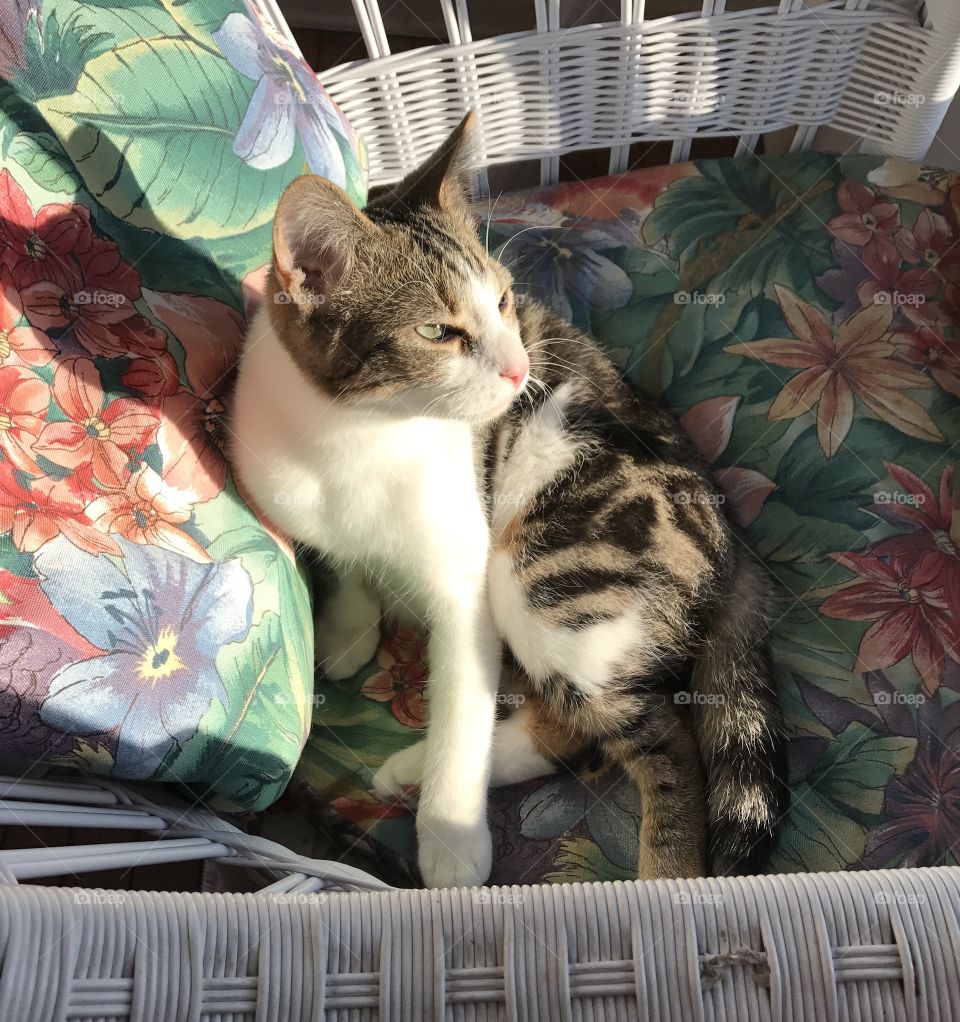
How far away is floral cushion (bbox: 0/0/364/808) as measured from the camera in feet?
2.54

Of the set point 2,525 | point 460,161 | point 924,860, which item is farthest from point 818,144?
point 2,525

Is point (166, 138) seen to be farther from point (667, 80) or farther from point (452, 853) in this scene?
point (452, 853)

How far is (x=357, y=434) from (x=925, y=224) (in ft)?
3.20

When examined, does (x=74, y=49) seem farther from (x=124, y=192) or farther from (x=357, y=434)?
(x=357, y=434)

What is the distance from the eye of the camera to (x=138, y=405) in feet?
3.06

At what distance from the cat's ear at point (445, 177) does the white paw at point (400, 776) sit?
0.70 m

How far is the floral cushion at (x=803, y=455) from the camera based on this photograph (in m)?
1.04

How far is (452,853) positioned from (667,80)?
118 centimetres

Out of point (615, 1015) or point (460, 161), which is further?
point (460, 161)

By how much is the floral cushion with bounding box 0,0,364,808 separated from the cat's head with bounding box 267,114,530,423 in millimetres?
146

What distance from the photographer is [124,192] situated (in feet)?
3.16

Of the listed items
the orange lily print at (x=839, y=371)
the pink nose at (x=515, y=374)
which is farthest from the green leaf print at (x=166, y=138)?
the orange lily print at (x=839, y=371)

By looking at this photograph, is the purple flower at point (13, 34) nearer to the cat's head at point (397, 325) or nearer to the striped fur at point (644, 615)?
the cat's head at point (397, 325)

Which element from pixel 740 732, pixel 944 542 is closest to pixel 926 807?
pixel 740 732
